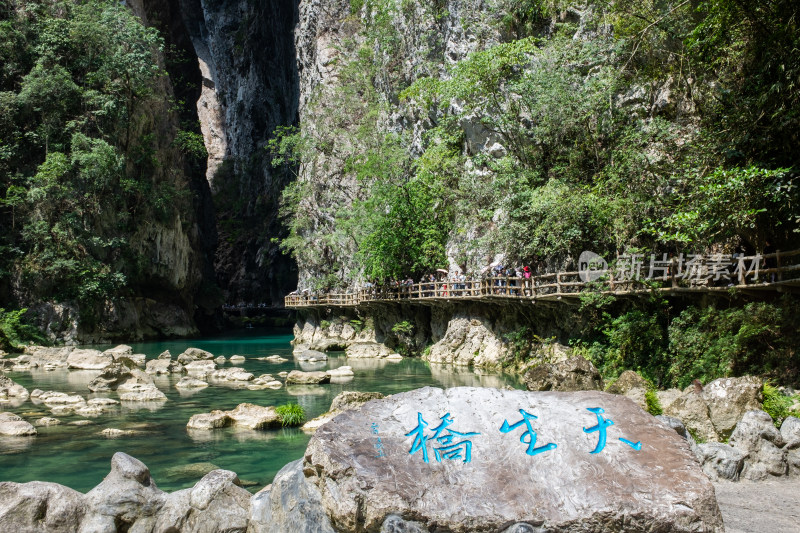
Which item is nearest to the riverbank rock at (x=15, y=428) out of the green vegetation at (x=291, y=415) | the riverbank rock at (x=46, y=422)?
the riverbank rock at (x=46, y=422)

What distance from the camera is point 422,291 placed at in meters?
22.6

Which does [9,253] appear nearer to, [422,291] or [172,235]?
[172,235]

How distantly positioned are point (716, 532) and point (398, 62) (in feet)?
99.9

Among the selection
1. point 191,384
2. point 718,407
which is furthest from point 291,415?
point 718,407

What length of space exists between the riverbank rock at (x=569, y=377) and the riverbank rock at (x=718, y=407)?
3104 mm

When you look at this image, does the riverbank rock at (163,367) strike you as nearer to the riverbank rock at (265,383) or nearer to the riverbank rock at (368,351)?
the riverbank rock at (265,383)

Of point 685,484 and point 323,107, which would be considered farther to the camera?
point 323,107

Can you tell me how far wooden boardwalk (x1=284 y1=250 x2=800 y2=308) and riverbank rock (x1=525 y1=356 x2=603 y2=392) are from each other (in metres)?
2.63

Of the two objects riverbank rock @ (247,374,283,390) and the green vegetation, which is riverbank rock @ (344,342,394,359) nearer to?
riverbank rock @ (247,374,283,390)

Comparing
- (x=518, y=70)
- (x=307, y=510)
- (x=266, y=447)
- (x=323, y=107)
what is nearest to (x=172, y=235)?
(x=323, y=107)

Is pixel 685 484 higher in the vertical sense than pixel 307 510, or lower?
higher

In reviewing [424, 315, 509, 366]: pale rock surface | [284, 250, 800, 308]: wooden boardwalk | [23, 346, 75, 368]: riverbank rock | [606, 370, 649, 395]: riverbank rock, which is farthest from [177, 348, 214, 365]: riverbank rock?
[606, 370, 649, 395]: riverbank rock

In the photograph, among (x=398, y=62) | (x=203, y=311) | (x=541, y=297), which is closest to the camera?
(x=541, y=297)

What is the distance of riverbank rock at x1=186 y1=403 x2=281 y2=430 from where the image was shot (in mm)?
10641
